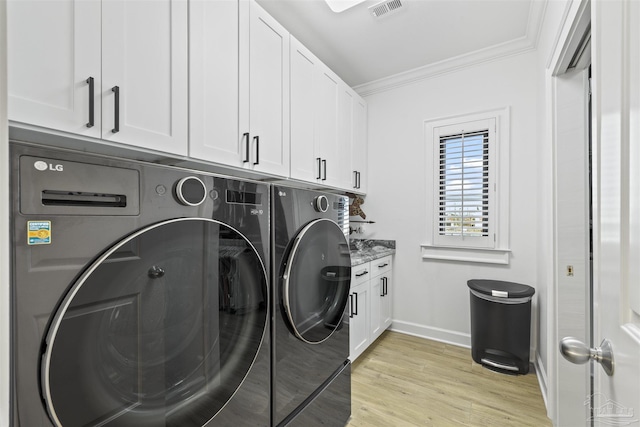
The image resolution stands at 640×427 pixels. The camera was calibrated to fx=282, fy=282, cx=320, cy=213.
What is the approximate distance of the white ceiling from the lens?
1940 millimetres

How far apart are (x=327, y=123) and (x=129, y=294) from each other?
1.95 metres

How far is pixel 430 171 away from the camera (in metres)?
2.76

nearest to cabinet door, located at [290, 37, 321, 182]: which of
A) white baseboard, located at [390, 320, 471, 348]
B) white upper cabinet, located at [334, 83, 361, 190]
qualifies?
white upper cabinet, located at [334, 83, 361, 190]

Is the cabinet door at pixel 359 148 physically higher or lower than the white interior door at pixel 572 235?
higher

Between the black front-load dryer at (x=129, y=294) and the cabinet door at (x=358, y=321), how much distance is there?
1197 millimetres

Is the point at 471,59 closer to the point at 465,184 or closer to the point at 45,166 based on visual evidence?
the point at 465,184

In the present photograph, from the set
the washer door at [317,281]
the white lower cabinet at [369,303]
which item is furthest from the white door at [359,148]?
the washer door at [317,281]

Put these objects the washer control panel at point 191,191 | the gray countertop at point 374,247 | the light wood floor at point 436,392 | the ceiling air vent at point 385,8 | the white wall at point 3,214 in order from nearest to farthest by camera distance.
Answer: the white wall at point 3,214 → the washer control panel at point 191,191 → the light wood floor at point 436,392 → the ceiling air vent at point 385,8 → the gray countertop at point 374,247

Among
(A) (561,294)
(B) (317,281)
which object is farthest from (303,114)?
(A) (561,294)

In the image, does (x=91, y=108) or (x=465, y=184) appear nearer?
(x=91, y=108)

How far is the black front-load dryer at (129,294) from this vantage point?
0.55 m

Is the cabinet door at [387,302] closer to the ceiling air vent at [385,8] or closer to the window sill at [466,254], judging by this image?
the window sill at [466,254]

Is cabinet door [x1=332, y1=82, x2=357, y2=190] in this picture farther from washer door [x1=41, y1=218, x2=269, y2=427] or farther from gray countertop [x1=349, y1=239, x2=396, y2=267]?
washer door [x1=41, y1=218, x2=269, y2=427]

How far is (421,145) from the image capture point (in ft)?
9.29
